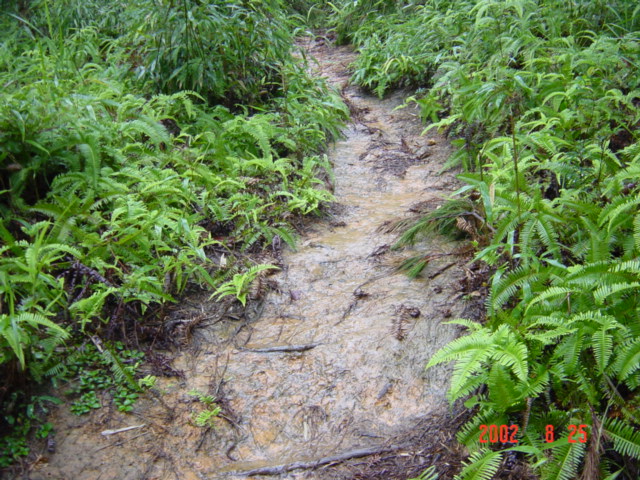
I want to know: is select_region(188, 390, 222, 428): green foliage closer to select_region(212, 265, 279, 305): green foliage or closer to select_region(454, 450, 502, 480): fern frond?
select_region(212, 265, 279, 305): green foliage

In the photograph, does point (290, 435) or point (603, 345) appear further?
point (290, 435)

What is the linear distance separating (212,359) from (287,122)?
356 cm

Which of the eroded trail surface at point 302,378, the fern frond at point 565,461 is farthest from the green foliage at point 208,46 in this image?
the fern frond at point 565,461

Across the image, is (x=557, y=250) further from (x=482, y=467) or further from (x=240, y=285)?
(x=240, y=285)

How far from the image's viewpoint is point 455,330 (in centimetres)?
295

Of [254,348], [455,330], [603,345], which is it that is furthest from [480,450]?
[254,348]

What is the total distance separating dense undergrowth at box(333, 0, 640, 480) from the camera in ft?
6.66

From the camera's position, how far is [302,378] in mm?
2840

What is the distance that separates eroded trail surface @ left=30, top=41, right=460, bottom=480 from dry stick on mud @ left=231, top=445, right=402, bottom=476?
0.07 ft

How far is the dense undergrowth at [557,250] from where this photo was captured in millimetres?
2031

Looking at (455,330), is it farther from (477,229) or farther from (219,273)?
(219,273)

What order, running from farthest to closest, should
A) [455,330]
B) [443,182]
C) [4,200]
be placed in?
1. [443,182]
2. [4,200]
3. [455,330]
